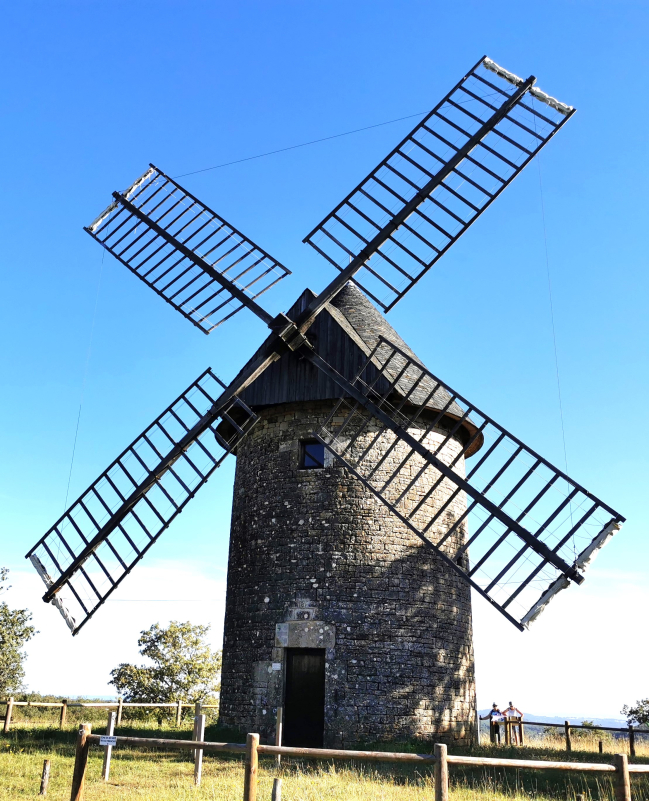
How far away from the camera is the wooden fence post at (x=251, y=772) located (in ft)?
20.6

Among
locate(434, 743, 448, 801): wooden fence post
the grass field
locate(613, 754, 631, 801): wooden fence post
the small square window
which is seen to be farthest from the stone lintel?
locate(613, 754, 631, 801): wooden fence post

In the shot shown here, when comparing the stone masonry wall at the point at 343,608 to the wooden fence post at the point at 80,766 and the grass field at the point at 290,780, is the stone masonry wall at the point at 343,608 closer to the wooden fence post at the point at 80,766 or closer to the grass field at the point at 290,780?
the grass field at the point at 290,780

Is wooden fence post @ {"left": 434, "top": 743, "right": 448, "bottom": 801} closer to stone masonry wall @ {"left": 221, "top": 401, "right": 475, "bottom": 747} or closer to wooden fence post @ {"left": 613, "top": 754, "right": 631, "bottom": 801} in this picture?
wooden fence post @ {"left": 613, "top": 754, "right": 631, "bottom": 801}

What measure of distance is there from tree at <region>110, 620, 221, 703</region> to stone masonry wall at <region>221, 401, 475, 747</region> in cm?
1759

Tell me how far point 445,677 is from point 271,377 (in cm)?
586

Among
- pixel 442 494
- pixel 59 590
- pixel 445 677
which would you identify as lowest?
pixel 445 677

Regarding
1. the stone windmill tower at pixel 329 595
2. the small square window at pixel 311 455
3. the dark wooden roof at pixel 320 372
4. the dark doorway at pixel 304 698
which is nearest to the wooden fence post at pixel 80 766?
the stone windmill tower at pixel 329 595

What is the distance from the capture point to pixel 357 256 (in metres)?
12.0

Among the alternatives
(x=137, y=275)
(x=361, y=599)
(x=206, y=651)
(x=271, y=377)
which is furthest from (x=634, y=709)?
(x=137, y=275)

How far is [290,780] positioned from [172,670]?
858 inches

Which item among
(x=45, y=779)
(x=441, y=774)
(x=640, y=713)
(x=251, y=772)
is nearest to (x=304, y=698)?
(x=45, y=779)

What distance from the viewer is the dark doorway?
11.1m

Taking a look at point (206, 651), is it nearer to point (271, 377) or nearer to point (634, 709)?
point (634, 709)

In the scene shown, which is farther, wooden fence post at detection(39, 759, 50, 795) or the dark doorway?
the dark doorway
